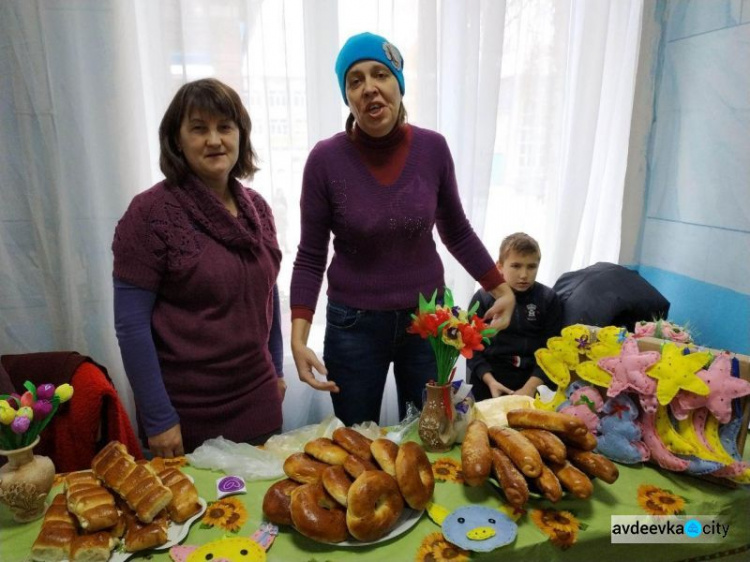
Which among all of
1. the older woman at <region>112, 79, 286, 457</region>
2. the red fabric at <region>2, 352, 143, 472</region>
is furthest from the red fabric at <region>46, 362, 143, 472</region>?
the older woman at <region>112, 79, 286, 457</region>

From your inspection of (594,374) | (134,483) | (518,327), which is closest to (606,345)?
(594,374)

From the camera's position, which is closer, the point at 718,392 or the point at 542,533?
the point at 542,533

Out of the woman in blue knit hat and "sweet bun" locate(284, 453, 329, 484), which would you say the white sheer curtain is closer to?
the woman in blue knit hat

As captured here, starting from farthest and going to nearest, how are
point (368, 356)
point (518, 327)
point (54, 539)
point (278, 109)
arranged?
point (518, 327) < point (278, 109) < point (368, 356) < point (54, 539)

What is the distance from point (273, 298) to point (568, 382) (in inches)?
30.4

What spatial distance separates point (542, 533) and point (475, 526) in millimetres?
109

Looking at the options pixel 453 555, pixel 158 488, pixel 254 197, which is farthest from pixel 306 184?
pixel 453 555

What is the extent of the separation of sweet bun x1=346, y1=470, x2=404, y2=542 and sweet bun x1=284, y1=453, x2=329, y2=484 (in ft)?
0.33

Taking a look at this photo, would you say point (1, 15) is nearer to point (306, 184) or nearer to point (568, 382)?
point (306, 184)

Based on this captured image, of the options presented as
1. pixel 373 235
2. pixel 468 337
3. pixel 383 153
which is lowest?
pixel 468 337

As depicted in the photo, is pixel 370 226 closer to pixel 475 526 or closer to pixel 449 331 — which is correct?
pixel 449 331

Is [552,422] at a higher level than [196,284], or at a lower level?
lower

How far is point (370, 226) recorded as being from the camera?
1155 millimetres

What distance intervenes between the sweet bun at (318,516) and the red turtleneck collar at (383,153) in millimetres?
711
